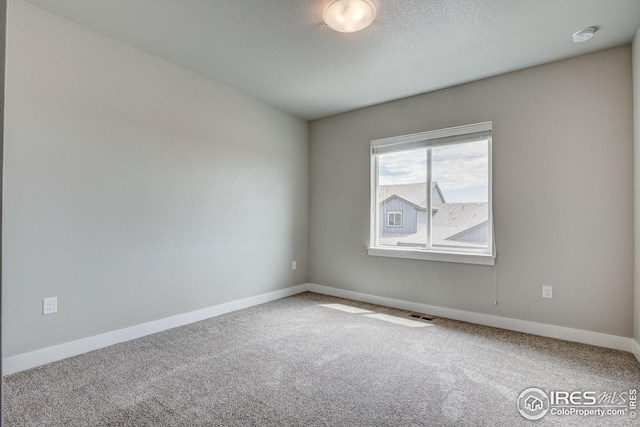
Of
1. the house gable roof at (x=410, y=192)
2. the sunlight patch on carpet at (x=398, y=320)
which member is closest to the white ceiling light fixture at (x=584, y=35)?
the house gable roof at (x=410, y=192)

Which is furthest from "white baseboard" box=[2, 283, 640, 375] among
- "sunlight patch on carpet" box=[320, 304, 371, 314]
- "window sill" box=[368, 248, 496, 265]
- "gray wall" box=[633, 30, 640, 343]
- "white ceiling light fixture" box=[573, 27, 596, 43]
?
"white ceiling light fixture" box=[573, 27, 596, 43]

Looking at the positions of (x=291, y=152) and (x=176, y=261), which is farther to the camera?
(x=291, y=152)

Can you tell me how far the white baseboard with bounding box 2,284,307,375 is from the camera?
2.34 meters

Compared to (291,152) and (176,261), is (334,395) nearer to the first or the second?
(176,261)

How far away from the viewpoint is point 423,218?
393cm

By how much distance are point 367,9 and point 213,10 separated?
1110 millimetres

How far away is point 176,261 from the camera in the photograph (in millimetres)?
3281

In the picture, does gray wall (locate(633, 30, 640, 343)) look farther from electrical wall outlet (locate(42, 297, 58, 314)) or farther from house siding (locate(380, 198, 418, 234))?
electrical wall outlet (locate(42, 297, 58, 314))

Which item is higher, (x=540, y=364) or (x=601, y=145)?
(x=601, y=145)

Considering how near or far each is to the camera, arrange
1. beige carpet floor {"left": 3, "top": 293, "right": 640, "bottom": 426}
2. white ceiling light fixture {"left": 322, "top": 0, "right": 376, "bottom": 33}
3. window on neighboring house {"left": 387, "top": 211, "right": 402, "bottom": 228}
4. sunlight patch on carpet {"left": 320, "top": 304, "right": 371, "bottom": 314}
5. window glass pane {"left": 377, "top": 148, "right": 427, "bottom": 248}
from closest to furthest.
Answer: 1. beige carpet floor {"left": 3, "top": 293, "right": 640, "bottom": 426}
2. white ceiling light fixture {"left": 322, "top": 0, "right": 376, "bottom": 33}
3. sunlight patch on carpet {"left": 320, "top": 304, "right": 371, "bottom": 314}
4. window glass pane {"left": 377, "top": 148, "right": 427, "bottom": 248}
5. window on neighboring house {"left": 387, "top": 211, "right": 402, "bottom": 228}

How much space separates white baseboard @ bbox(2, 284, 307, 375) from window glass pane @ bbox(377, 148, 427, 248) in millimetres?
1875

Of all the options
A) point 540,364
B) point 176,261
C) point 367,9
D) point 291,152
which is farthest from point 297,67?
point 540,364

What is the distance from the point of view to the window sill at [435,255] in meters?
3.40

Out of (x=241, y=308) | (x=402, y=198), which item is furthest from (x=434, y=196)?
(x=241, y=308)
